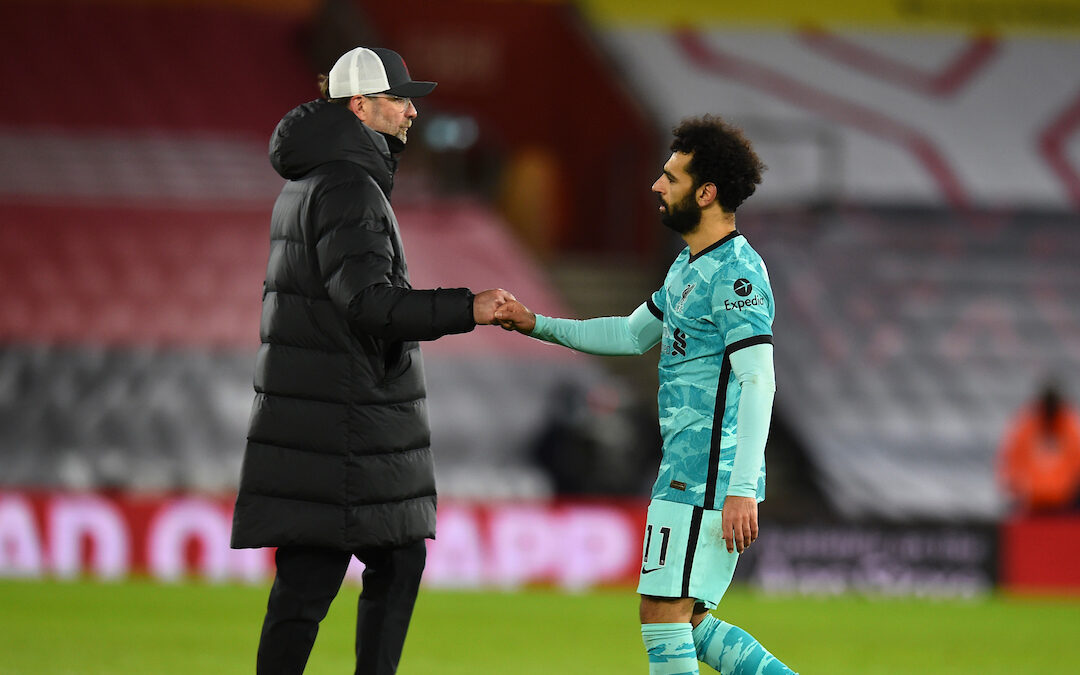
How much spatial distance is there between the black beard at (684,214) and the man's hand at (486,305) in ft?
1.67

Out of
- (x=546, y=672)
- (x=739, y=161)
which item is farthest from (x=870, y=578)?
(x=739, y=161)

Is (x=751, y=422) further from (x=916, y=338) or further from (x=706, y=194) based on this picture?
(x=916, y=338)

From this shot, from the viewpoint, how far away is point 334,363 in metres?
4.18

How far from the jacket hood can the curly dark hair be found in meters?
0.87

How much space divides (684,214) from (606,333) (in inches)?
20.1

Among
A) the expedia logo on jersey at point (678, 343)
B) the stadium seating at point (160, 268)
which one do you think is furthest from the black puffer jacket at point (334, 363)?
the stadium seating at point (160, 268)

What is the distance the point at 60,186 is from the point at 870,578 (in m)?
8.79

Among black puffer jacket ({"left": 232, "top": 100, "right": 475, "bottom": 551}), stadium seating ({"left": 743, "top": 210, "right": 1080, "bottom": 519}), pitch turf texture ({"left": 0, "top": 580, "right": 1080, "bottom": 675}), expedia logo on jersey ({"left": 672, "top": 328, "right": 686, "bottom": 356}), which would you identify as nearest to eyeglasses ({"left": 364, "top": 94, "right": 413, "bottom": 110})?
black puffer jacket ({"left": 232, "top": 100, "right": 475, "bottom": 551})

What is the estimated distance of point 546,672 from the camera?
689 centimetres

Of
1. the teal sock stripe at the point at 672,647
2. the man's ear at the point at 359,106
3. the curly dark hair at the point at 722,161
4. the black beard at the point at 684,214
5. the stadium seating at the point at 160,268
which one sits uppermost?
the stadium seating at the point at 160,268

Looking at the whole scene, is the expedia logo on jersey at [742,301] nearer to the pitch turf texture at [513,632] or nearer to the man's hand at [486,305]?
the man's hand at [486,305]

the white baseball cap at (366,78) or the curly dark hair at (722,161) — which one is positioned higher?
the white baseball cap at (366,78)

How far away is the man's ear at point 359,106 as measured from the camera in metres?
4.41

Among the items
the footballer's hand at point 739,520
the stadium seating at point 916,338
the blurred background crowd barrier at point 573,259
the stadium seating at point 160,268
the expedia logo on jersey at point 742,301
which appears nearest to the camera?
the footballer's hand at point 739,520
